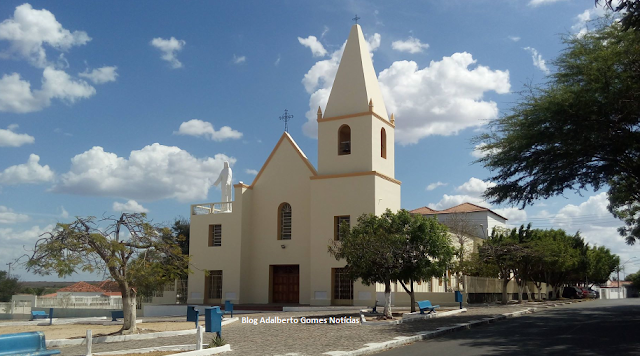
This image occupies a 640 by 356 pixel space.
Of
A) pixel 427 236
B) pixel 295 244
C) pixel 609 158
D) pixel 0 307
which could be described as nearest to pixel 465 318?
pixel 427 236

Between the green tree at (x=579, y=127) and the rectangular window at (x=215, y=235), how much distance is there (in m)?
17.2

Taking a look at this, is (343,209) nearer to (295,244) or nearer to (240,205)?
(295,244)

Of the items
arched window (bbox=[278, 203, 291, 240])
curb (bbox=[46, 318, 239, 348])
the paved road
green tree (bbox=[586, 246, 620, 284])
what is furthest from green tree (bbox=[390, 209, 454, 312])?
green tree (bbox=[586, 246, 620, 284])

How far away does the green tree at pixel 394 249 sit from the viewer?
19625mm

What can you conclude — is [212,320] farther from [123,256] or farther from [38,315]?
[38,315]

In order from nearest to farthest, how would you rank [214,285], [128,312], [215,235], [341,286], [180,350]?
[180,350] < [128,312] < [341,286] < [214,285] < [215,235]

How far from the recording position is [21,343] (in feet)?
29.7

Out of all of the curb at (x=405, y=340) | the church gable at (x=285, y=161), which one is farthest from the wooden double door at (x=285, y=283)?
the curb at (x=405, y=340)

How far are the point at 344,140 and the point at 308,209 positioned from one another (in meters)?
4.27

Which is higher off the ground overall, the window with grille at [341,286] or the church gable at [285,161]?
the church gable at [285,161]

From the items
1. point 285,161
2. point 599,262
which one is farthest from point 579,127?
point 599,262

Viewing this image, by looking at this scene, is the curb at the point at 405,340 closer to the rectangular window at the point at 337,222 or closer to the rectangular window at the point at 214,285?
the rectangular window at the point at 337,222

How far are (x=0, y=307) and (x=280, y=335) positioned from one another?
27.4m

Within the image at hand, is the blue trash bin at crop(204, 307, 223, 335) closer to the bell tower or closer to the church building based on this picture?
the church building
